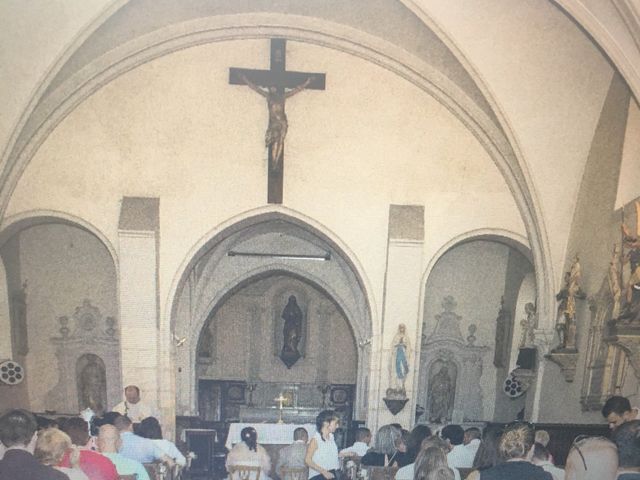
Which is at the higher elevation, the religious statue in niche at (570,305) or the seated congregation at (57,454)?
the religious statue in niche at (570,305)

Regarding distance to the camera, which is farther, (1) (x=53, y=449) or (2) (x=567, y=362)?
(2) (x=567, y=362)

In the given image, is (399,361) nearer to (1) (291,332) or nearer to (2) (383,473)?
(1) (291,332)

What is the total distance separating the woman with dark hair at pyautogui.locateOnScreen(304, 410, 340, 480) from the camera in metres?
8.06

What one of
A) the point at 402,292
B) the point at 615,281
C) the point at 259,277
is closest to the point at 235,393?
the point at 259,277

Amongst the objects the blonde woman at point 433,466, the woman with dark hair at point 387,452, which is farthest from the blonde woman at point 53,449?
the woman with dark hair at point 387,452

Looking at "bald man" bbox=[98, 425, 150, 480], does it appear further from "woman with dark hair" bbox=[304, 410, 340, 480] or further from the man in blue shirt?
"woman with dark hair" bbox=[304, 410, 340, 480]

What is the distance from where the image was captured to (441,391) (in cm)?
1736

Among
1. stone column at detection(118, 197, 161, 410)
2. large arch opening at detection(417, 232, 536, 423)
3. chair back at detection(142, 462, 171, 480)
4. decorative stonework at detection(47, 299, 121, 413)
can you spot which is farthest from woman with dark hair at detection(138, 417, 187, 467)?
large arch opening at detection(417, 232, 536, 423)

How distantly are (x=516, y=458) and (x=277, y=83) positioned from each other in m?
9.26

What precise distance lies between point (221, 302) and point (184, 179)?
196 inches

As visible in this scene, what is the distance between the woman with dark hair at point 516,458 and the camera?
4887 millimetres

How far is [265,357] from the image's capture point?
19797mm

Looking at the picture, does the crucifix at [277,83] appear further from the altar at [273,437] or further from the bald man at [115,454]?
the bald man at [115,454]

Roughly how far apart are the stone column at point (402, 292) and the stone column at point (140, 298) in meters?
3.97
